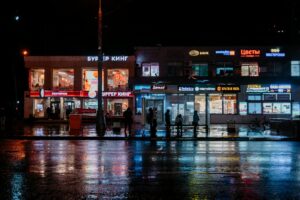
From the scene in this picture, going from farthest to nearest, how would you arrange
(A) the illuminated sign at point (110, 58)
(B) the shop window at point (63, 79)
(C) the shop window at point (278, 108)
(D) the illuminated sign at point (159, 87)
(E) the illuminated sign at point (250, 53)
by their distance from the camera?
(B) the shop window at point (63, 79)
(A) the illuminated sign at point (110, 58)
(E) the illuminated sign at point (250, 53)
(C) the shop window at point (278, 108)
(D) the illuminated sign at point (159, 87)

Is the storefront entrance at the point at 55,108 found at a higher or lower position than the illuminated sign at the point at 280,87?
lower

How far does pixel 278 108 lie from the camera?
47.7m

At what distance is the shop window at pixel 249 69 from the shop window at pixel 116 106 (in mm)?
13373

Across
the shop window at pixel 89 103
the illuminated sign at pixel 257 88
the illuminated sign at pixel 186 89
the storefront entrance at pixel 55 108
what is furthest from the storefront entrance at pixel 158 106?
the storefront entrance at pixel 55 108

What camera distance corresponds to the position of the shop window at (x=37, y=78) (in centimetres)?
5169

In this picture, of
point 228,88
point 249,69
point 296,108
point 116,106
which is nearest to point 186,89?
point 228,88

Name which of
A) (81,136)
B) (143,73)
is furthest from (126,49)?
(81,136)

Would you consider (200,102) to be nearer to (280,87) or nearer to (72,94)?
(280,87)

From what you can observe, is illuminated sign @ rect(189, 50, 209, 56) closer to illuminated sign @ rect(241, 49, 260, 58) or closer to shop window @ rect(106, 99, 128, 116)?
illuminated sign @ rect(241, 49, 260, 58)

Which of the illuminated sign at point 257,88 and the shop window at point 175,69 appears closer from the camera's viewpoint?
the illuminated sign at point 257,88

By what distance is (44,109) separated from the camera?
5197cm

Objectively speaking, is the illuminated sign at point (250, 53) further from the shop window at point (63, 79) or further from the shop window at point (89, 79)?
the shop window at point (63, 79)

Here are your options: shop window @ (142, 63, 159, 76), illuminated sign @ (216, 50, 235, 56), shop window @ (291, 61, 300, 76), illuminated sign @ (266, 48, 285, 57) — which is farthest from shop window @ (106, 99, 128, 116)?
shop window @ (291, 61, 300, 76)

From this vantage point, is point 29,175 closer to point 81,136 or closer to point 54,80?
point 81,136
